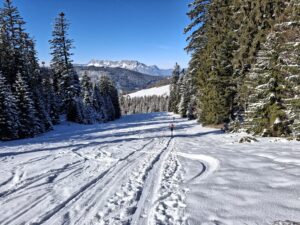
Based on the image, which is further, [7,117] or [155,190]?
[7,117]

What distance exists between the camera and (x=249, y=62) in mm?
19250

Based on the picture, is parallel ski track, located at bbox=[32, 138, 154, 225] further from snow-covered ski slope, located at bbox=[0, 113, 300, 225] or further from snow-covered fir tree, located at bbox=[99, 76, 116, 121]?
snow-covered fir tree, located at bbox=[99, 76, 116, 121]

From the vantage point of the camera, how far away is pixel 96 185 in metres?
7.57

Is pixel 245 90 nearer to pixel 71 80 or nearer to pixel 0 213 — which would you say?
pixel 0 213

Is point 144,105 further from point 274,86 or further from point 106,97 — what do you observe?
point 274,86

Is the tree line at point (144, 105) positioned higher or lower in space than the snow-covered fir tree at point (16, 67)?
lower

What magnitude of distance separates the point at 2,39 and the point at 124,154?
26523 millimetres

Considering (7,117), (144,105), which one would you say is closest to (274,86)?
(7,117)

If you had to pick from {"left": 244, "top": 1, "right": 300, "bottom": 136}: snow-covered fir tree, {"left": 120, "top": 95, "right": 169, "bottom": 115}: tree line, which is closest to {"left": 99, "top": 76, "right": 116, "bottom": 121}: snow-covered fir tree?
{"left": 244, "top": 1, "right": 300, "bottom": 136}: snow-covered fir tree

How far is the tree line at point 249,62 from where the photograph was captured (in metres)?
13.9

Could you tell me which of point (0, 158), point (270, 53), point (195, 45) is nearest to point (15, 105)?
point (0, 158)

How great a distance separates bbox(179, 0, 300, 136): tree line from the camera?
13.9m

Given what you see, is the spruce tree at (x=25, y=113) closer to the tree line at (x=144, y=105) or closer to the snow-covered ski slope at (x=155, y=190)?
the snow-covered ski slope at (x=155, y=190)

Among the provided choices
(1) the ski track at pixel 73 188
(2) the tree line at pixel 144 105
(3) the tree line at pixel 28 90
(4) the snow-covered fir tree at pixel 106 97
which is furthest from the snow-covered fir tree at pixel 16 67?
(2) the tree line at pixel 144 105
